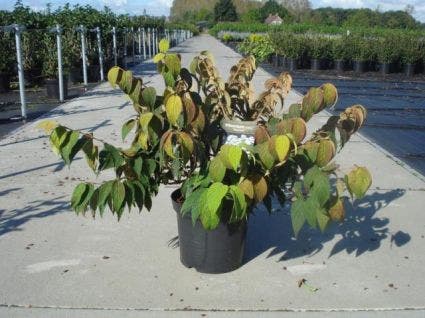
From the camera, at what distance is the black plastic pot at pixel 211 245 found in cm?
336

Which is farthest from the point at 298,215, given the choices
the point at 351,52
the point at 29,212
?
the point at 351,52

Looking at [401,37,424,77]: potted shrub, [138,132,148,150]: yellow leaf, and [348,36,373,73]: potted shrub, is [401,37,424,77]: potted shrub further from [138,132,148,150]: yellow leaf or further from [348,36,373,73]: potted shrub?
[138,132,148,150]: yellow leaf

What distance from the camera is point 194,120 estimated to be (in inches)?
115

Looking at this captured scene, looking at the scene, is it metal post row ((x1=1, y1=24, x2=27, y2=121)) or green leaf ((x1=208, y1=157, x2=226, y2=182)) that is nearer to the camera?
green leaf ((x1=208, y1=157, x2=226, y2=182))

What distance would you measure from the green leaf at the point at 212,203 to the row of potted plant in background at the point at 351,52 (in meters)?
17.8

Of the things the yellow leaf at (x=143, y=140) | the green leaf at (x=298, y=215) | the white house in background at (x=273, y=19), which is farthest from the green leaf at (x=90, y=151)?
the white house in background at (x=273, y=19)

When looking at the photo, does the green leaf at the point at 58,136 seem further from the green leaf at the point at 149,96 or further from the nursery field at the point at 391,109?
the nursery field at the point at 391,109

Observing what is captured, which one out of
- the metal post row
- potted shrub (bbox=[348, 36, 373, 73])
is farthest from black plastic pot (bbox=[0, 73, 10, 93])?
potted shrub (bbox=[348, 36, 373, 73])

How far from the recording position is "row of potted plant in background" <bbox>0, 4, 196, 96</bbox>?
13094 millimetres

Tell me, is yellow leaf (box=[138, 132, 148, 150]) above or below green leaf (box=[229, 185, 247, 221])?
above

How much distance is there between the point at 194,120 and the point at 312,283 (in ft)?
4.43

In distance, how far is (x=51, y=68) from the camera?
13289 millimetres

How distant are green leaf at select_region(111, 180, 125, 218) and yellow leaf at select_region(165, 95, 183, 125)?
49 cm

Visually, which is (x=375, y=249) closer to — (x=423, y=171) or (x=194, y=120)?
(x=194, y=120)
